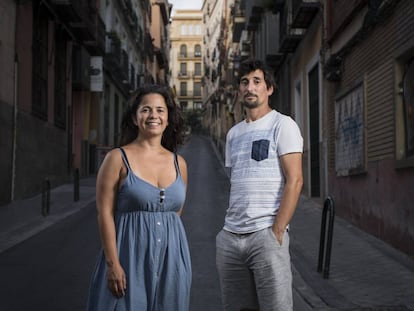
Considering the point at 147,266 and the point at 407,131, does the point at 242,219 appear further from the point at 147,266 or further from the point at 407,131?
the point at 407,131

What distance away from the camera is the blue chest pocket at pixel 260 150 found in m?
2.98

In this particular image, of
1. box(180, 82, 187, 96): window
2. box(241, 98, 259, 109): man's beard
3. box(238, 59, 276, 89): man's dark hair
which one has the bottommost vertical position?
box(241, 98, 259, 109): man's beard

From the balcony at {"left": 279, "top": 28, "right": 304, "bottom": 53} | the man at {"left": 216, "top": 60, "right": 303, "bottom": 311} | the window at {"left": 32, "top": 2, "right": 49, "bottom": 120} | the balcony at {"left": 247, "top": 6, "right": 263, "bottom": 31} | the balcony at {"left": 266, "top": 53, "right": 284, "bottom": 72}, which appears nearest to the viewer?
the man at {"left": 216, "top": 60, "right": 303, "bottom": 311}

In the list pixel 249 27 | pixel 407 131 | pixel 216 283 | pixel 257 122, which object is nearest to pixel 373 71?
pixel 407 131

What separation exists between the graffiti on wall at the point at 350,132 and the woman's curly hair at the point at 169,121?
6.95 m

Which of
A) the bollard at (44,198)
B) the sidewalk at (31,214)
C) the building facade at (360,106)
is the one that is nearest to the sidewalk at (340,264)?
the sidewalk at (31,214)

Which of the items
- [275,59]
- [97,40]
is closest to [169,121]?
[275,59]

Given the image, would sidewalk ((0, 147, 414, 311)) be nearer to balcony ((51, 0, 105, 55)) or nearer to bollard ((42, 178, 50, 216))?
bollard ((42, 178, 50, 216))

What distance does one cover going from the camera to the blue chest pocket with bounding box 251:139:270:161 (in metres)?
2.98

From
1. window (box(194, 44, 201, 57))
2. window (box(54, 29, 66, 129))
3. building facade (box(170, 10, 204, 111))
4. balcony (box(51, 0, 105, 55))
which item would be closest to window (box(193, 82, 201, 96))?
building facade (box(170, 10, 204, 111))

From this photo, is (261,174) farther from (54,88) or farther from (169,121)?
(54,88)

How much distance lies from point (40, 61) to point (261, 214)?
13653 millimetres

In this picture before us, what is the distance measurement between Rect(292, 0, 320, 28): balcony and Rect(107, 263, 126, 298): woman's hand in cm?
1173

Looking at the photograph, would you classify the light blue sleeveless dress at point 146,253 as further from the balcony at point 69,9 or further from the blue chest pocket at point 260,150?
the balcony at point 69,9
